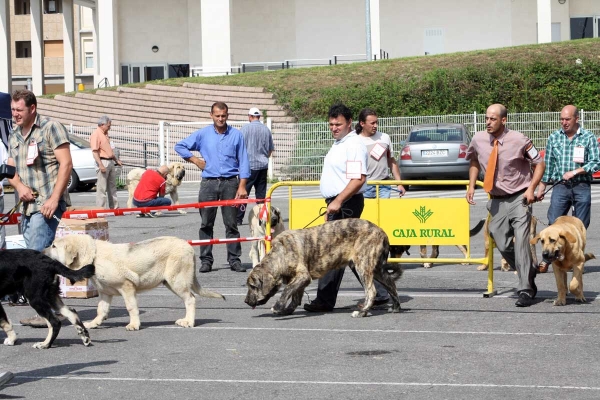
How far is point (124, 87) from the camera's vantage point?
4188 centimetres

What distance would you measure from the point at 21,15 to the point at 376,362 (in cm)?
6891

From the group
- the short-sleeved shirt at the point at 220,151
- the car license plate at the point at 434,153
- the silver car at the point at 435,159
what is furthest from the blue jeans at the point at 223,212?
the car license plate at the point at 434,153

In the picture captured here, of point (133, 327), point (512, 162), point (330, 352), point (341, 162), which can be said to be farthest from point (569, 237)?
point (133, 327)

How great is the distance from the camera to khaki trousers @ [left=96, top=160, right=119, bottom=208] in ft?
66.1

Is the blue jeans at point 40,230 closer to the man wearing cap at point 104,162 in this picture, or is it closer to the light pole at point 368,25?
the man wearing cap at point 104,162

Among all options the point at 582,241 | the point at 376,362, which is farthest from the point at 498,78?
the point at 376,362

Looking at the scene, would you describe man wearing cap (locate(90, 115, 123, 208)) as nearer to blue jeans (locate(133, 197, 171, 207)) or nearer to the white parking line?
blue jeans (locate(133, 197, 171, 207))

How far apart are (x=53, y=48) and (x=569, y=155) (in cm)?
6430

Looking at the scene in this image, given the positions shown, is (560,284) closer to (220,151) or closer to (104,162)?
(220,151)

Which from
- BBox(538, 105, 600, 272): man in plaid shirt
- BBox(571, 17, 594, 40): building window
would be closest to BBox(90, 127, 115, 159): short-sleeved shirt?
BBox(538, 105, 600, 272): man in plaid shirt

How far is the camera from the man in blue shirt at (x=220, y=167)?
43.3 feet

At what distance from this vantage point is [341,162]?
1020cm

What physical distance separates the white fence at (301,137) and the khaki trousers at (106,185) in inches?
395

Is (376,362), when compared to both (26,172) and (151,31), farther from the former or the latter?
(151,31)
